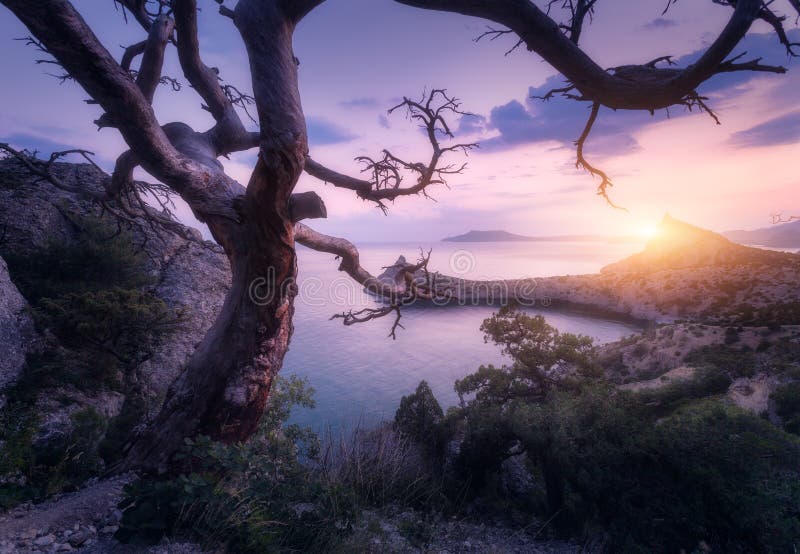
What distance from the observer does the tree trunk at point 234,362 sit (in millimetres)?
3572

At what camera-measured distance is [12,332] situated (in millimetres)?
6480

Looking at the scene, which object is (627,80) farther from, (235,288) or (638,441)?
(638,441)

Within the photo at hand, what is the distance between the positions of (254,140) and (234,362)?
3.19 meters

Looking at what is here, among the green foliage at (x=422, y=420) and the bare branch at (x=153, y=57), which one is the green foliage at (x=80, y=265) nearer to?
the bare branch at (x=153, y=57)

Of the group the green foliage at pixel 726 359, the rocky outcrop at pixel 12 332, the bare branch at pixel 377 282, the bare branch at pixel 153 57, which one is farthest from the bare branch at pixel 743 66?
the green foliage at pixel 726 359

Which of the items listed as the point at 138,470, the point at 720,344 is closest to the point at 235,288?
the point at 138,470

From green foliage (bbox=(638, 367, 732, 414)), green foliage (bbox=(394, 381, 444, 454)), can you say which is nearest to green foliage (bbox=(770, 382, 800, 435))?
green foliage (bbox=(638, 367, 732, 414))

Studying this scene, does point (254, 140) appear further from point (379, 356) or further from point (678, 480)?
point (379, 356)

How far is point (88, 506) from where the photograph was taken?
9.70 ft

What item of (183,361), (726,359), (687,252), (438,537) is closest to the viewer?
(438,537)

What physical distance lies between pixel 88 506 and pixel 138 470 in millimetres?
697

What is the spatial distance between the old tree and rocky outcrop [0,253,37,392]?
14.0ft

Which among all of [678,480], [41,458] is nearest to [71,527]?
[41,458]

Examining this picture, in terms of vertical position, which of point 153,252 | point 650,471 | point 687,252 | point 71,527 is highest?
point 687,252
